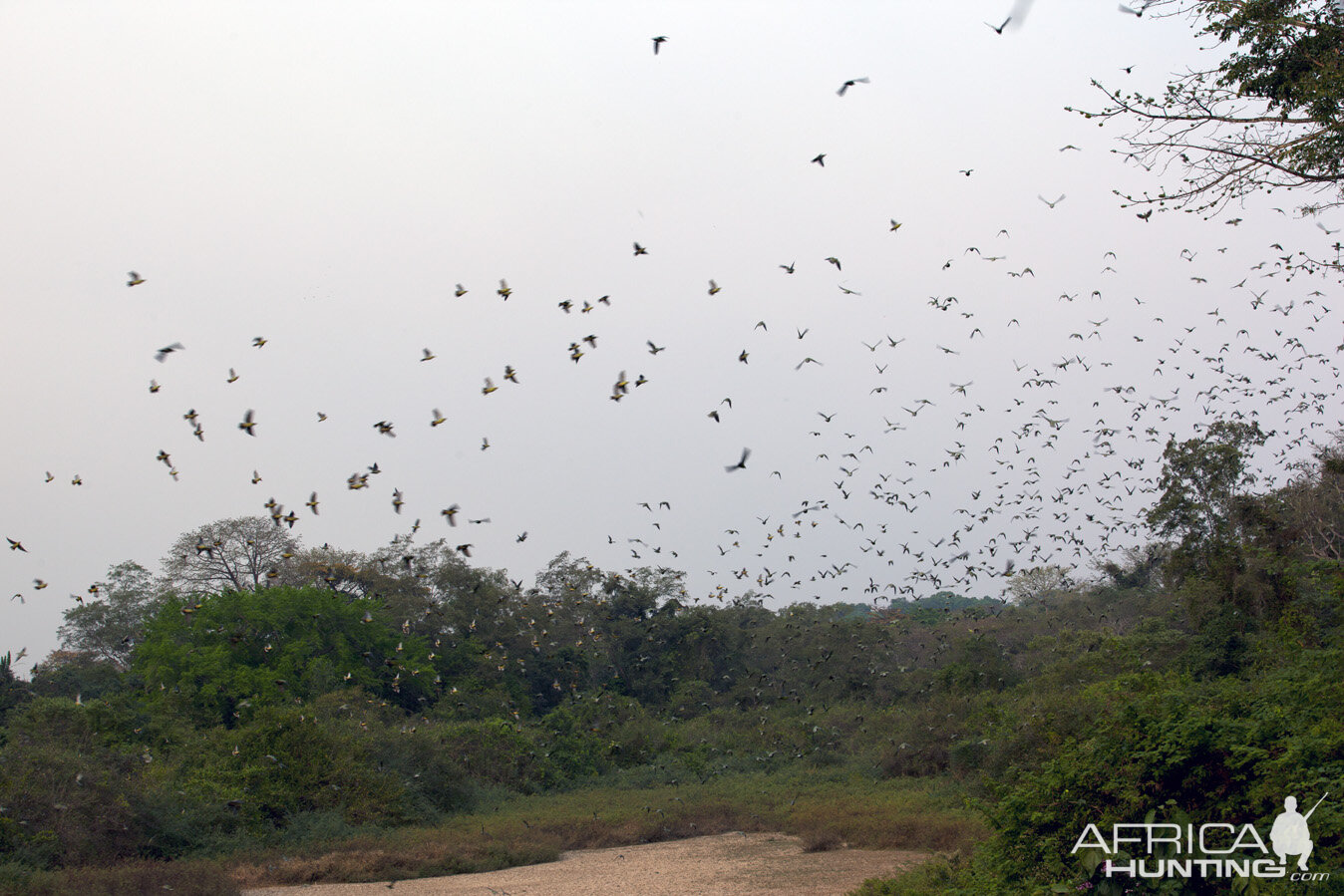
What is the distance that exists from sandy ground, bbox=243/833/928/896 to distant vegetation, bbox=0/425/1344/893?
82cm

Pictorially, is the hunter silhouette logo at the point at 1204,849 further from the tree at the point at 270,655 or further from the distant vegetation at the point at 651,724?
the tree at the point at 270,655

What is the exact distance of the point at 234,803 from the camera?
19.6 m

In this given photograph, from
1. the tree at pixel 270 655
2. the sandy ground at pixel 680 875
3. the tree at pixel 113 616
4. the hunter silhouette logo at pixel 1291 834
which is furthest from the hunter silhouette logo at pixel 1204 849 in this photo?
the tree at pixel 113 616

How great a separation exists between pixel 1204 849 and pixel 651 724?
28210 mm

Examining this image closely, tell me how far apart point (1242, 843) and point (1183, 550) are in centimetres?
2390

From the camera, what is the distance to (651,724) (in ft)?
109

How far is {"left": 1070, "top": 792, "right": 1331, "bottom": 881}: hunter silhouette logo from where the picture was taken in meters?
5.80

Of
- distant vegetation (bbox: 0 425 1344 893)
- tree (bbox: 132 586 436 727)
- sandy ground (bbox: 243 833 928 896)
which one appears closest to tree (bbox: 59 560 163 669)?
distant vegetation (bbox: 0 425 1344 893)

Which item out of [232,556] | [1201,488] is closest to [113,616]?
[232,556]

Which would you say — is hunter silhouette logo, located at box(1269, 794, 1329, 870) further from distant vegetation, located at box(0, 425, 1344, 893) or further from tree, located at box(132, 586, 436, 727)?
tree, located at box(132, 586, 436, 727)

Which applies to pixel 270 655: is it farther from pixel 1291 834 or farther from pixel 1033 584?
pixel 1033 584

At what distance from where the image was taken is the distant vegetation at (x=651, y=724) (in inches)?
297

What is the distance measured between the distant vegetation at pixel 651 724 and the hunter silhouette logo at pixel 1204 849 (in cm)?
13

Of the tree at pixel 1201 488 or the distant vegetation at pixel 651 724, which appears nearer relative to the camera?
the distant vegetation at pixel 651 724
